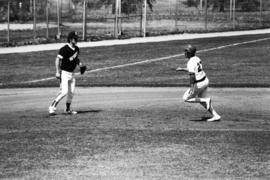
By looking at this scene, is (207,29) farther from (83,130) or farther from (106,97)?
(83,130)

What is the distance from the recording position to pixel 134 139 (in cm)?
1247

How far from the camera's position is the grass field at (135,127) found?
10203 mm

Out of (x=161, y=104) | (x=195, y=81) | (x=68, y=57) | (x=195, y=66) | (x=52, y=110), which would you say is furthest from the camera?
(x=161, y=104)

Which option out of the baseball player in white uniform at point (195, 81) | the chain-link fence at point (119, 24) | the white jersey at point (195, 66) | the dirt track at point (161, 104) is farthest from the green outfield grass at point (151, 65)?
the white jersey at point (195, 66)

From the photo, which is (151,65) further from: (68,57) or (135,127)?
(135,127)

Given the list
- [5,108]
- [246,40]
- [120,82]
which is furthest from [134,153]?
[246,40]

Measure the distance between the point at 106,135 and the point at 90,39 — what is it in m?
24.5

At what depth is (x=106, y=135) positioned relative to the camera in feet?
42.3

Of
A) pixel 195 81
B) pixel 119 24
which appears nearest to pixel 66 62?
pixel 195 81

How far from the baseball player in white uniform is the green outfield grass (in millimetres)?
8055

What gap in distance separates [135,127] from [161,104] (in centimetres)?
385

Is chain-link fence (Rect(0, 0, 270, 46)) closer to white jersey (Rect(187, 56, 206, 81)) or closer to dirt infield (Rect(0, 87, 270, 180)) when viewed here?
dirt infield (Rect(0, 87, 270, 180))

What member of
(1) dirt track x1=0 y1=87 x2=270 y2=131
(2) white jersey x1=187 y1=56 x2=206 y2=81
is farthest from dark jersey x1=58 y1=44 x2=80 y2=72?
(2) white jersey x1=187 y1=56 x2=206 y2=81

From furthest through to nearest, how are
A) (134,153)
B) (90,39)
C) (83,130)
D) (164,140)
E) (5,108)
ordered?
(90,39), (5,108), (83,130), (164,140), (134,153)
